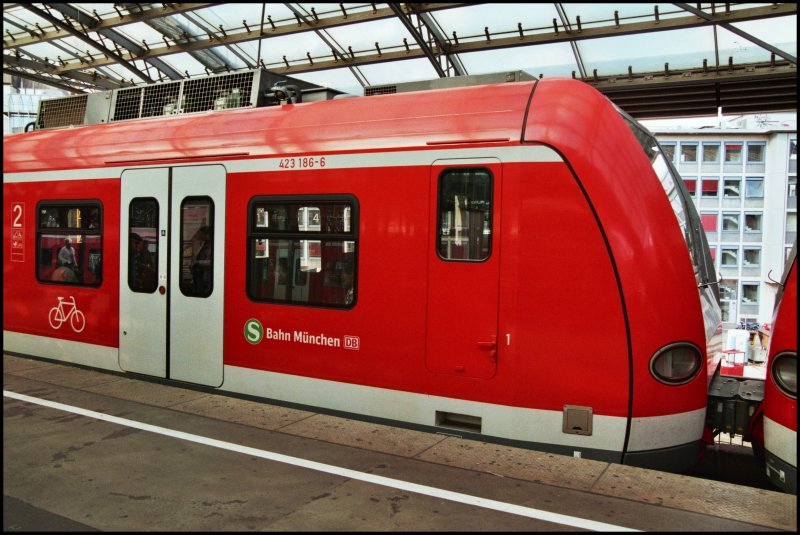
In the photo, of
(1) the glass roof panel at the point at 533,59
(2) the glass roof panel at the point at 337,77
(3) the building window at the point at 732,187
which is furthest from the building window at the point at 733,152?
(2) the glass roof panel at the point at 337,77

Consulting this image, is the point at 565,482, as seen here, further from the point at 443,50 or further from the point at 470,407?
the point at 443,50

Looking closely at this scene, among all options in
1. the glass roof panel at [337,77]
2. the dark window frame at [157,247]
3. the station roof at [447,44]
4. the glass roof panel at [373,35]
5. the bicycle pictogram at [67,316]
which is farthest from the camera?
the glass roof panel at [337,77]

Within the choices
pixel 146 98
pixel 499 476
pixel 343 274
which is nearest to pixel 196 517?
pixel 499 476

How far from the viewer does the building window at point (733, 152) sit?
165 ft

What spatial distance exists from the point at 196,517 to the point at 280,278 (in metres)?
2.37

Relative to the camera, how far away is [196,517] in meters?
3.66

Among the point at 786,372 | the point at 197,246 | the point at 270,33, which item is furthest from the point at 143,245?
the point at 270,33

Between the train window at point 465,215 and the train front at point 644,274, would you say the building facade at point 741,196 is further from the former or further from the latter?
the train window at point 465,215

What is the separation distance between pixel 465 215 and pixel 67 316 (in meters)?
4.96

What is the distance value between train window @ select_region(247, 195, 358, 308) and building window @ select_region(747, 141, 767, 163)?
5298 centimetres

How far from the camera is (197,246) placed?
20.2 feet

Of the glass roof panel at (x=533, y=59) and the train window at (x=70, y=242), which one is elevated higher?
the glass roof panel at (x=533, y=59)

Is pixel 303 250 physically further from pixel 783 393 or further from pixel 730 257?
pixel 730 257

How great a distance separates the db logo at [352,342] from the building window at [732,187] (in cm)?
5278
